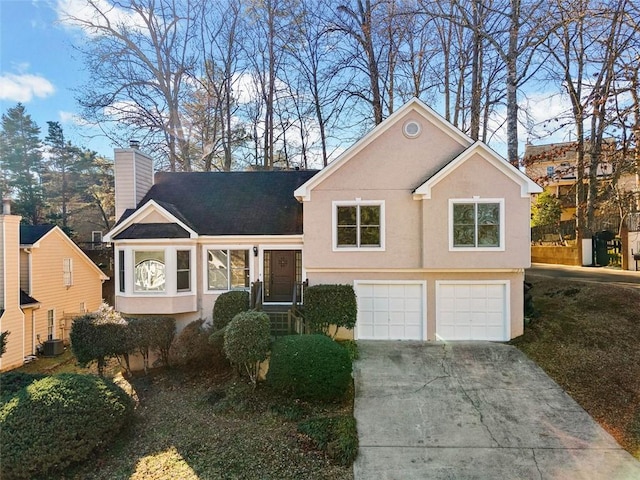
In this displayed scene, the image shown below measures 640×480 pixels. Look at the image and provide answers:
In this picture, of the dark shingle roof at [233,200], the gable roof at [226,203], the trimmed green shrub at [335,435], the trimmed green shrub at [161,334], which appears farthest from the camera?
the dark shingle roof at [233,200]

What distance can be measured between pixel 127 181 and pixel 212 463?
11030 millimetres

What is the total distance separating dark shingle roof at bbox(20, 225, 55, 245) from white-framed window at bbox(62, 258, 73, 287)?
7.11 feet

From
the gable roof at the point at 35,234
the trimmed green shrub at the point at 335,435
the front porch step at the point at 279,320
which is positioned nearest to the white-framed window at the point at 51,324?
the gable roof at the point at 35,234

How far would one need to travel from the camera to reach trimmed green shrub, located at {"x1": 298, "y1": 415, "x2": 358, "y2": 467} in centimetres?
668

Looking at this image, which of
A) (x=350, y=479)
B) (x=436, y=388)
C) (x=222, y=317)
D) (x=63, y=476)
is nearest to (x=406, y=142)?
(x=436, y=388)

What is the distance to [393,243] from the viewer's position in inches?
460

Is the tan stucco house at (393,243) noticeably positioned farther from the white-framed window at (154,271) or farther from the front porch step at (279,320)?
the front porch step at (279,320)

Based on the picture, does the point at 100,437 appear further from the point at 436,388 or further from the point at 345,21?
the point at 345,21

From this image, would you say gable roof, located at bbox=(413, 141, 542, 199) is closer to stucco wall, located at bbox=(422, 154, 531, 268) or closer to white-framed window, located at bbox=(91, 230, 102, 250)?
stucco wall, located at bbox=(422, 154, 531, 268)

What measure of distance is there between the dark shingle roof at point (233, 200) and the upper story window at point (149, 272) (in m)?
1.62

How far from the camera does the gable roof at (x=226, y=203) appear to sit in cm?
1289

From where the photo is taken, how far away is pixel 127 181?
14016mm

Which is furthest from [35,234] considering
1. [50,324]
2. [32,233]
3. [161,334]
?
[161,334]

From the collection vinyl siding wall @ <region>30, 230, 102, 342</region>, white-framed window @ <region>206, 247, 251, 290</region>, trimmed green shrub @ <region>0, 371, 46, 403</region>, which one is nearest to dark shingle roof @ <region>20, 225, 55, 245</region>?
vinyl siding wall @ <region>30, 230, 102, 342</region>
